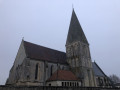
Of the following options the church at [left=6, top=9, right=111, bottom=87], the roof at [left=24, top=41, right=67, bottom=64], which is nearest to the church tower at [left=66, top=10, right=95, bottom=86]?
the church at [left=6, top=9, right=111, bottom=87]

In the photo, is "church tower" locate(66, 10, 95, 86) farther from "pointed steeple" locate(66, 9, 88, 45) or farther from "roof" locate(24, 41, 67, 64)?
"roof" locate(24, 41, 67, 64)

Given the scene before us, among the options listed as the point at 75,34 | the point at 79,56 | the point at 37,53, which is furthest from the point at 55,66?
the point at 75,34

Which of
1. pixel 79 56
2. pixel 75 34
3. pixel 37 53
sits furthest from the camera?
pixel 75 34

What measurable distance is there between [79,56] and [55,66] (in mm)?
7533

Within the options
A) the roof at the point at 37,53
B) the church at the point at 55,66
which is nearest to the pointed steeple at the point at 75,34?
the church at the point at 55,66

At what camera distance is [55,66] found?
96.9 feet

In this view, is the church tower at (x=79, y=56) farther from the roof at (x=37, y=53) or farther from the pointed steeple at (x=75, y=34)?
the roof at (x=37, y=53)

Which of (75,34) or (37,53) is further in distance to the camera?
(75,34)

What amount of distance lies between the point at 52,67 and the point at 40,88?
16.4 metres

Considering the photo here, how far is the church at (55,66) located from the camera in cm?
2428

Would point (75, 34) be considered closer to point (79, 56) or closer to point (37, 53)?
point (79, 56)

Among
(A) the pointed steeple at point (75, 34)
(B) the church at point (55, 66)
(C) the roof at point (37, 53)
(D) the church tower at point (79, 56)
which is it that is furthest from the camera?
(A) the pointed steeple at point (75, 34)

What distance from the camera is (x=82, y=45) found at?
3466 cm

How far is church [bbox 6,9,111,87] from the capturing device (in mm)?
24281
